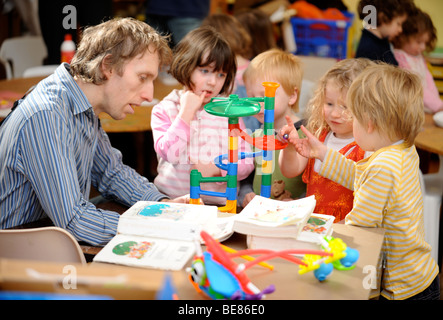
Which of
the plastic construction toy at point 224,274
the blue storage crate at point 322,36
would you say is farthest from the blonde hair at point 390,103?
the blue storage crate at point 322,36

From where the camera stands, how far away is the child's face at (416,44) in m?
3.45

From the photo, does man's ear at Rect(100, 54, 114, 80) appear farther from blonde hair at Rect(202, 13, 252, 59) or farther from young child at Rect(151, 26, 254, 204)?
blonde hair at Rect(202, 13, 252, 59)

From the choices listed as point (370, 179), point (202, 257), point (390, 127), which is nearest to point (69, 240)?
point (202, 257)

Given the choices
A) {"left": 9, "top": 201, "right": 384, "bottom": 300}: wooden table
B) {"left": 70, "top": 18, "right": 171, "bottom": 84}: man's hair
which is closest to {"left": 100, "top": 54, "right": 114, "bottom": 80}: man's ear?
{"left": 70, "top": 18, "right": 171, "bottom": 84}: man's hair

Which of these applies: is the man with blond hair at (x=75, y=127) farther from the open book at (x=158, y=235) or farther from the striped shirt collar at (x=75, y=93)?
the open book at (x=158, y=235)

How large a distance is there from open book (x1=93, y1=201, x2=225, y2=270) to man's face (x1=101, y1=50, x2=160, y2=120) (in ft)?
1.20

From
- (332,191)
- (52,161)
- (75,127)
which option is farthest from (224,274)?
(332,191)

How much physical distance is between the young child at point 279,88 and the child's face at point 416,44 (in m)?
1.48

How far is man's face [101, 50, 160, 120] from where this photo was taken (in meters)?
1.71

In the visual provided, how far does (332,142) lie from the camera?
6.48ft

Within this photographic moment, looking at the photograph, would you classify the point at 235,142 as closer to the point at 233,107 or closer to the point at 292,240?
the point at 233,107

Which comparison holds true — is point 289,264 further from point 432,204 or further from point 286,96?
point 432,204

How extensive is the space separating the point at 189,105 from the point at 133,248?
78 centimetres
